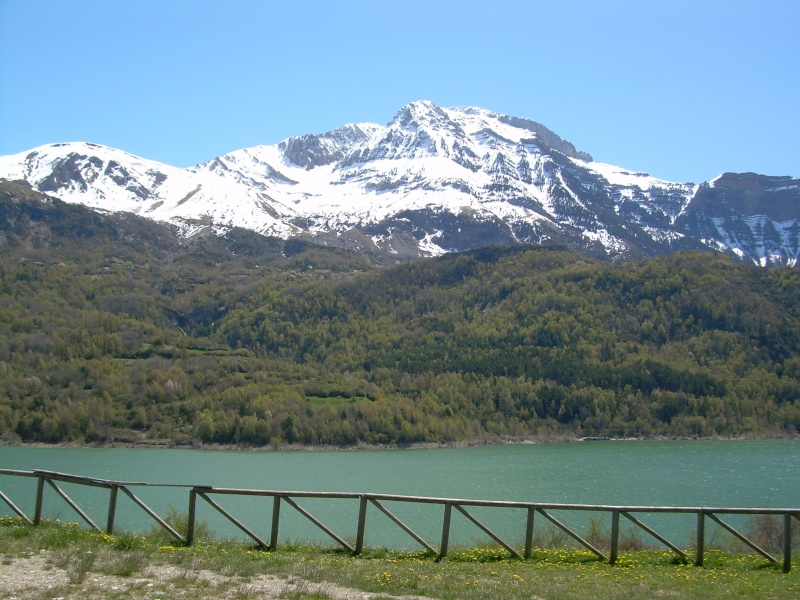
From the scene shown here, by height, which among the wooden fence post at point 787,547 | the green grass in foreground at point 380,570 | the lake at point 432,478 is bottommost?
the lake at point 432,478

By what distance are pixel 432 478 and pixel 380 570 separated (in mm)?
68600

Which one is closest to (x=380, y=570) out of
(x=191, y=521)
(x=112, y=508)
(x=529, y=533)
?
(x=529, y=533)

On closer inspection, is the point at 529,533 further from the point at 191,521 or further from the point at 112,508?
the point at 112,508

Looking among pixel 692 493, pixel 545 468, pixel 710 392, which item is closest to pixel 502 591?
pixel 692 493

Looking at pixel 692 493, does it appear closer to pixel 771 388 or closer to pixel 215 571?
pixel 215 571

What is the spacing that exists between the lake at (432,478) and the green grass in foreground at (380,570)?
5.79 m

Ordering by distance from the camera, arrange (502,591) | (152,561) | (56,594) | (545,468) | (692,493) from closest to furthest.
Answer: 1. (56,594)
2. (502,591)
3. (152,561)
4. (692,493)
5. (545,468)

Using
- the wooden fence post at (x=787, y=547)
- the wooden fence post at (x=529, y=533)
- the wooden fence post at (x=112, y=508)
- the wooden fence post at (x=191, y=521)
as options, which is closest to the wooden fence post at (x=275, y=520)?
the wooden fence post at (x=191, y=521)

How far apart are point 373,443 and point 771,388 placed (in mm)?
99971

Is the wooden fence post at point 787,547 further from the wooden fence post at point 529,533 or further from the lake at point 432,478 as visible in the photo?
the lake at point 432,478

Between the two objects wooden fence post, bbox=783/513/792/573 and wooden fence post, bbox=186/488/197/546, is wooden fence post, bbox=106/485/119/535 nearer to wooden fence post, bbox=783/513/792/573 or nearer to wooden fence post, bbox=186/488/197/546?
wooden fence post, bbox=186/488/197/546

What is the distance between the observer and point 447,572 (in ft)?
57.7

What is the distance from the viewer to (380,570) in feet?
56.7

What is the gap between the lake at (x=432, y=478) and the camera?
45469 mm
